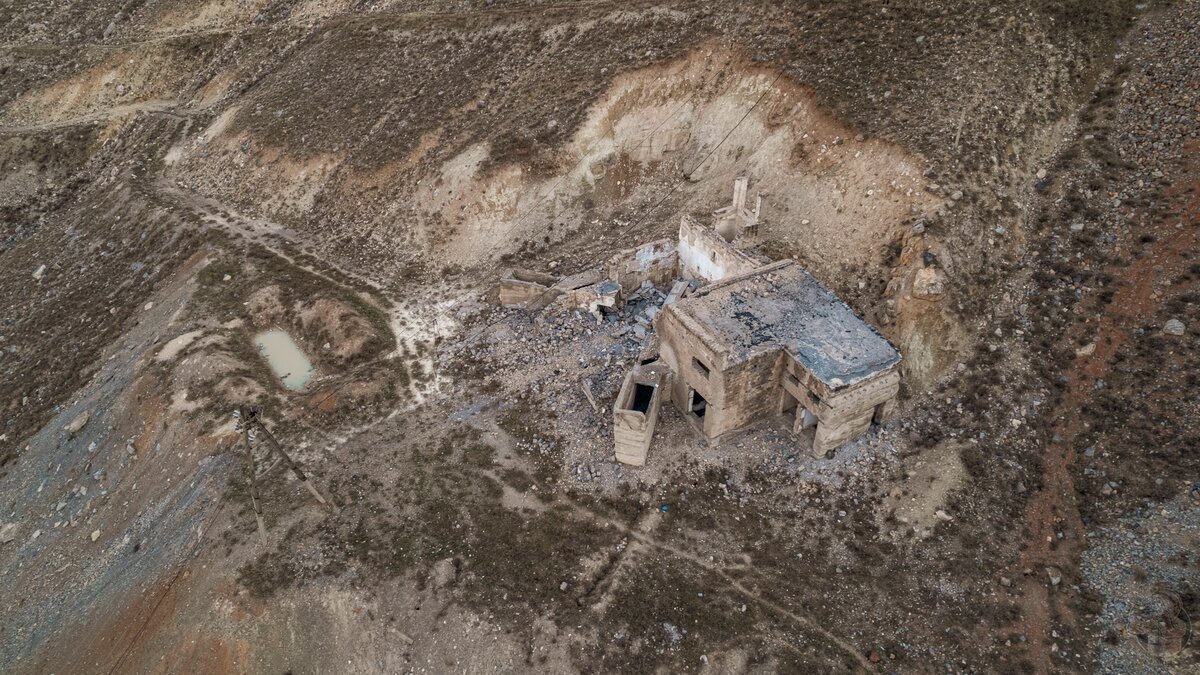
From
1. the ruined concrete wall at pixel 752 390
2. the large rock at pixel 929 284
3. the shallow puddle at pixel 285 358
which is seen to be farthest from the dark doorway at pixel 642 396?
the shallow puddle at pixel 285 358

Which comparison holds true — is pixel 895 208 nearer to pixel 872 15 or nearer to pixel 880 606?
pixel 872 15

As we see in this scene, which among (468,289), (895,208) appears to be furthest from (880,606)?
(468,289)

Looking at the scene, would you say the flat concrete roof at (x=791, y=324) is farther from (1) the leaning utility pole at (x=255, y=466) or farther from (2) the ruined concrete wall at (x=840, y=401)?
(1) the leaning utility pole at (x=255, y=466)

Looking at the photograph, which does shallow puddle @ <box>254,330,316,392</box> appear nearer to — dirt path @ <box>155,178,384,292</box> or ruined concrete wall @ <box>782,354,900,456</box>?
dirt path @ <box>155,178,384,292</box>

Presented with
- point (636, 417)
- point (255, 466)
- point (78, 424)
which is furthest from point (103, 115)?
point (636, 417)

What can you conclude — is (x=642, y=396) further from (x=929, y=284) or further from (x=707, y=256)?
(x=929, y=284)
